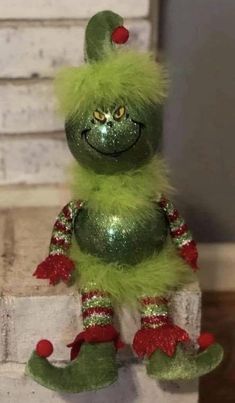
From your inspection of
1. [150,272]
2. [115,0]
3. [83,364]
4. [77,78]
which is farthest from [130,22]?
[83,364]

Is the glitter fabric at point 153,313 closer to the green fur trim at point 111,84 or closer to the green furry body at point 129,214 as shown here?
the green furry body at point 129,214

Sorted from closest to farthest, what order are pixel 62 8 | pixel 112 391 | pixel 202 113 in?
pixel 112 391, pixel 62 8, pixel 202 113

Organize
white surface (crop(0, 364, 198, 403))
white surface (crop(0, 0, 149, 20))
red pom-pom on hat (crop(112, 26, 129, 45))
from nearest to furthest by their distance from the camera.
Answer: red pom-pom on hat (crop(112, 26, 129, 45)) < white surface (crop(0, 364, 198, 403)) < white surface (crop(0, 0, 149, 20))

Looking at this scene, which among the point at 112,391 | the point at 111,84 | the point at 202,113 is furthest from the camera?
the point at 202,113

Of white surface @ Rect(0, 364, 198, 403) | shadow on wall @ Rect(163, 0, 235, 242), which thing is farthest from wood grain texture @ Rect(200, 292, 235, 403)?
white surface @ Rect(0, 364, 198, 403)

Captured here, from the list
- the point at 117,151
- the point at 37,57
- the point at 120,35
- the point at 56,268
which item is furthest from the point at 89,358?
the point at 37,57

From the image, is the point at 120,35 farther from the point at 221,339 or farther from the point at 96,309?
the point at 221,339

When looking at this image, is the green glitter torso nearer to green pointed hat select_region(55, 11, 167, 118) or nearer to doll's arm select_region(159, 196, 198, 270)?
doll's arm select_region(159, 196, 198, 270)
